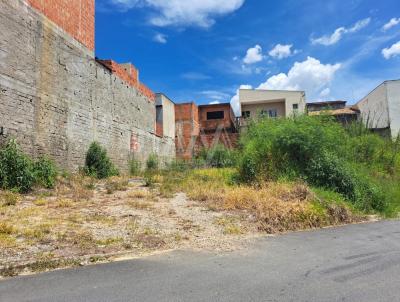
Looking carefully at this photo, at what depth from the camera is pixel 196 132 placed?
3284 cm

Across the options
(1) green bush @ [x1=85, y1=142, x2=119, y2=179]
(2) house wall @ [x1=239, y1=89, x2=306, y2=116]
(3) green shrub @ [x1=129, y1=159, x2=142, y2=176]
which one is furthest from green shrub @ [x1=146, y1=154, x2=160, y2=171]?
(2) house wall @ [x1=239, y1=89, x2=306, y2=116]

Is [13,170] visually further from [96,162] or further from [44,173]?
[96,162]

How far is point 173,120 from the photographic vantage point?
29531mm

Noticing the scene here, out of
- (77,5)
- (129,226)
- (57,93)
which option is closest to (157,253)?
(129,226)

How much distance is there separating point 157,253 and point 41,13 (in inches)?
424

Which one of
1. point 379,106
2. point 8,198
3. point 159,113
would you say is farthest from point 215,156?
point 379,106

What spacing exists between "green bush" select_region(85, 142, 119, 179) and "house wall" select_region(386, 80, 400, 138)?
28.8 metres

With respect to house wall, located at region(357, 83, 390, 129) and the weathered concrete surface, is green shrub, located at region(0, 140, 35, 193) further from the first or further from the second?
house wall, located at region(357, 83, 390, 129)

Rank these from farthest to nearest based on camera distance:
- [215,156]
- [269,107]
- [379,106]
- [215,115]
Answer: [269,107] < [215,115] < [379,106] < [215,156]

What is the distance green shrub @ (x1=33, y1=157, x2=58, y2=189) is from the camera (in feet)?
37.8

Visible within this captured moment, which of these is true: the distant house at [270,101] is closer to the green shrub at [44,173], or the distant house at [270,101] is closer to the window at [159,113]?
the window at [159,113]

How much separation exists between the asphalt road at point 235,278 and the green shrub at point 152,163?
16.5m

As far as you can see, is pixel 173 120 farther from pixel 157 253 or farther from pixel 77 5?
pixel 157 253

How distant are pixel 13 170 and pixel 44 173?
1.34 meters
